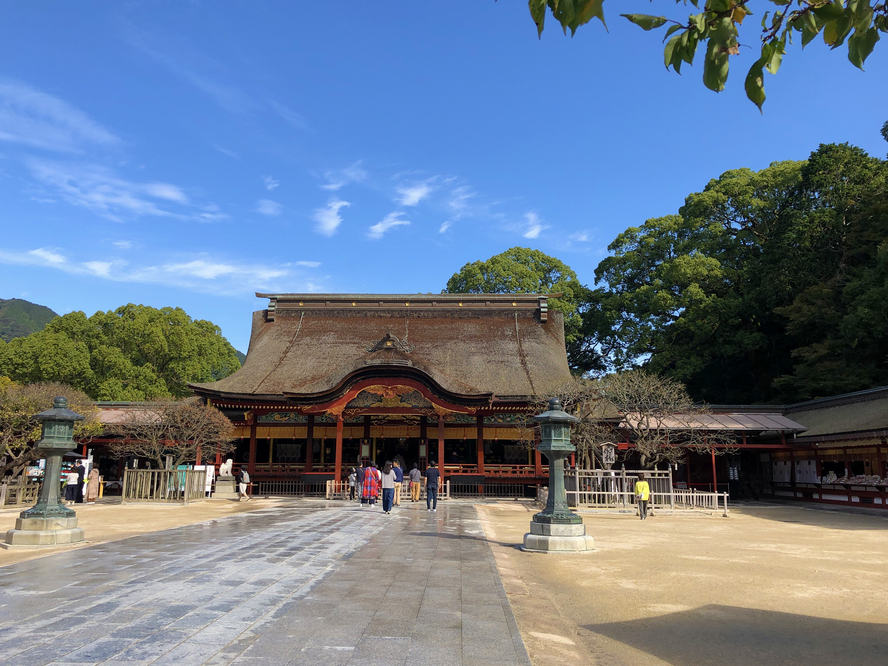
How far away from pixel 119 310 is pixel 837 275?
38.9 metres

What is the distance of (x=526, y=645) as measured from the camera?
5.34 m

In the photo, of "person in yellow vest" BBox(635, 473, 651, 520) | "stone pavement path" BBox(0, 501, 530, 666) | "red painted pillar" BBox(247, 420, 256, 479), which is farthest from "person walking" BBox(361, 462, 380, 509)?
"stone pavement path" BBox(0, 501, 530, 666)

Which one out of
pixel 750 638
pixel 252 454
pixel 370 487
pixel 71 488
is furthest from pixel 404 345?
pixel 750 638

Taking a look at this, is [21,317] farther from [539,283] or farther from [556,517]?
[556,517]

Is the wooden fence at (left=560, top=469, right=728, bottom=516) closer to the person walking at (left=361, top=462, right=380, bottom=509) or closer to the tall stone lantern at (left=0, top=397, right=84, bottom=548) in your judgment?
the person walking at (left=361, top=462, right=380, bottom=509)

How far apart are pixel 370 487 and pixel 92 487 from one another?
1041cm

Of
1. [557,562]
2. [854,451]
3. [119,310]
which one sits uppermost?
[119,310]

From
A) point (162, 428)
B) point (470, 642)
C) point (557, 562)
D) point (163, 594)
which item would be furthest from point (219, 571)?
point (162, 428)

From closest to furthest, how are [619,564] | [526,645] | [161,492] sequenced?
[526,645], [619,564], [161,492]

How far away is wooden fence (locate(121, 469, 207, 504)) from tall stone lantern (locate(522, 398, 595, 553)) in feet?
45.6

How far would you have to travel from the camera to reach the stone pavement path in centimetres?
470

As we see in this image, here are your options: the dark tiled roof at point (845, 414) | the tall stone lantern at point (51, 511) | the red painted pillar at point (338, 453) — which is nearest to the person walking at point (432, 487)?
the red painted pillar at point (338, 453)

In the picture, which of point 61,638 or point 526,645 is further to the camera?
point 526,645

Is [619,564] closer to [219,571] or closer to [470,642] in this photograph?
[470,642]
